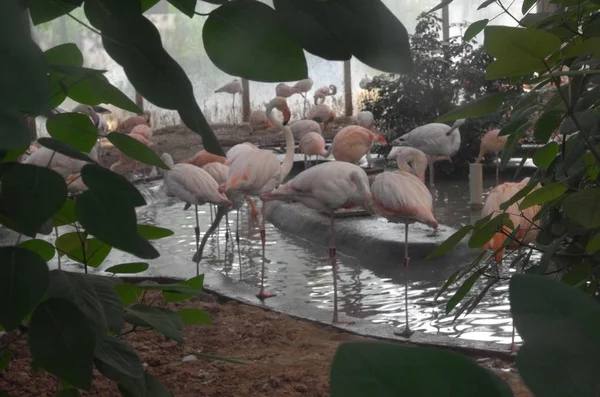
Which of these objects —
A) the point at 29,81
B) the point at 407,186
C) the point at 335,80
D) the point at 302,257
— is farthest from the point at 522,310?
the point at 335,80

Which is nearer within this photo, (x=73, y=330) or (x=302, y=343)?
(x=73, y=330)

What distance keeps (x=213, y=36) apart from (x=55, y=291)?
0.62ft

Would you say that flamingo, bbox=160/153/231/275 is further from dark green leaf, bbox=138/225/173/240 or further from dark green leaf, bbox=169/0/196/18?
dark green leaf, bbox=169/0/196/18

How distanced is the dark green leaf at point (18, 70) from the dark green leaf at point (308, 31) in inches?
5.6

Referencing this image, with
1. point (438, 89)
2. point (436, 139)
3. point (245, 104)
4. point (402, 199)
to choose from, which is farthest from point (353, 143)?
point (245, 104)

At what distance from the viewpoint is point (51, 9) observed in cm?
44

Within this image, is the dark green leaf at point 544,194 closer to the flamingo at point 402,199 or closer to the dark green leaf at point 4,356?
the dark green leaf at point 4,356

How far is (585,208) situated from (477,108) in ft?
0.35

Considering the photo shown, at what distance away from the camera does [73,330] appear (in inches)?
17.3

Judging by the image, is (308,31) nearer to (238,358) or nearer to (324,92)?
Result: (238,358)

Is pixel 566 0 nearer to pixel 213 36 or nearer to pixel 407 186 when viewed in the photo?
pixel 213 36

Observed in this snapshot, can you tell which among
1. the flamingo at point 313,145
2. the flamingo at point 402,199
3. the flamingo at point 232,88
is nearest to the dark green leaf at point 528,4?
the flamingo at point 402,199

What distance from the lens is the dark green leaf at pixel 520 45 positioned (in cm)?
43

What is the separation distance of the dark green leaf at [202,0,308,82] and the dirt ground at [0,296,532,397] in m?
1.22
